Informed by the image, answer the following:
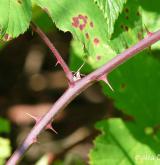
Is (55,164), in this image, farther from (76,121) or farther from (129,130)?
(76,121)

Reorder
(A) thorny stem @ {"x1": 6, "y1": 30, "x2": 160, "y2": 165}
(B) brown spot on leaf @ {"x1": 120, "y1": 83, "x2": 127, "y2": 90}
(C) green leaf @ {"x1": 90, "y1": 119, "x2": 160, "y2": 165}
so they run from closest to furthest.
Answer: (A) thorny stem @ {"x1": 6, "y1": 30, "x2": 160, "y2": 165}
(C) green leaf @ {"x1": 90, "y1": 119, "x2": 160, "y2": 165}
(B) brown spot on leaf @ {"x1": 120, "y1": 83, "x2": 127, "y2": 90}

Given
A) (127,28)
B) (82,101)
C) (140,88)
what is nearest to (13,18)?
(127,28)

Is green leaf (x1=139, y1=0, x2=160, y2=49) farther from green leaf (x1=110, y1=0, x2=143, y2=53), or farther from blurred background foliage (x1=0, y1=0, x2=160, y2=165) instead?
green leaf (x1=110, y1=0, x2=143, y2=53)

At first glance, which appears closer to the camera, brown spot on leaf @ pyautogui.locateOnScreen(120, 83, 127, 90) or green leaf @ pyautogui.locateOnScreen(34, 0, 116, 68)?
green leaf @ pyautogui.locateOnScreen(34, 0, 116, 68)

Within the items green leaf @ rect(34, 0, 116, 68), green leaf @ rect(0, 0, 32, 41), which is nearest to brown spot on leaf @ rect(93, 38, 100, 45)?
green leaf @ rect(34, 0, 116, 68)

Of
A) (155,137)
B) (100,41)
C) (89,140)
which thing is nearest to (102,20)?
(100,41)

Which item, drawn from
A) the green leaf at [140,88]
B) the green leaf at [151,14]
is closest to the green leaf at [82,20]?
the green leaf at [151,14]

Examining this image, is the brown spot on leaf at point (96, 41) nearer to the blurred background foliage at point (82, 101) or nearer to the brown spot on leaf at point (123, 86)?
the blurred background foliage at point (82, 101)
